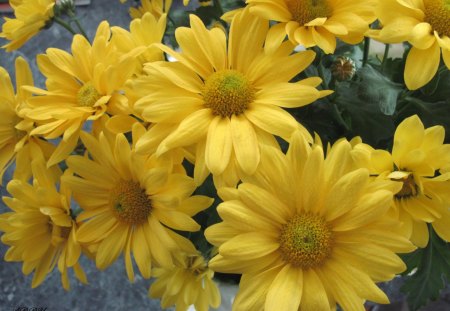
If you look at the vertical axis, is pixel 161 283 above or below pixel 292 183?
below

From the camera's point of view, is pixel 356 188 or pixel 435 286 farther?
pixel 435 286

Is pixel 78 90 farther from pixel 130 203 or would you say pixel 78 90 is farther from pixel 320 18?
pixel 320 18

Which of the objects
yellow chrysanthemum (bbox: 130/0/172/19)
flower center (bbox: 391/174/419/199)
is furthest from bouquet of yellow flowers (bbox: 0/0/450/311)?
yellow chrysanthemum (bbox: 130/0/172/19)

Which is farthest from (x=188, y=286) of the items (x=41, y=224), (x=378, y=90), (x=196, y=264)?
(x=378, y=90)

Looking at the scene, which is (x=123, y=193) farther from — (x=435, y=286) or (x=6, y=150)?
(x=435, y=286)

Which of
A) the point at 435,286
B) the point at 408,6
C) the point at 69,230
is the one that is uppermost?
the point at 408,6

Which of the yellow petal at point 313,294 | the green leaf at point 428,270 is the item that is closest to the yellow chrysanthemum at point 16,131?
the yellow petal at point 313,294

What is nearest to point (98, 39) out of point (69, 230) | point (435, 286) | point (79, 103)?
point (79, 103)
